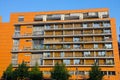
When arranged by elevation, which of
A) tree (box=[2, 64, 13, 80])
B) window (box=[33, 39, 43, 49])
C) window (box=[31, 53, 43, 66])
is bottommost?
tree (box=[2, 64, 13, 80])

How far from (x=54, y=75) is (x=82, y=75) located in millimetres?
13003

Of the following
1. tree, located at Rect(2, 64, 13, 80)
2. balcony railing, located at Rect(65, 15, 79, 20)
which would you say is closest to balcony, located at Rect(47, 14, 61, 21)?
balcony railing, located at Rect(65, 15, 79, 20)

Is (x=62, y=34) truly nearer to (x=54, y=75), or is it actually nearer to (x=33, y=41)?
(x=33, y=41)

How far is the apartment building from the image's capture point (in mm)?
77312

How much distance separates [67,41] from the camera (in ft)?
268

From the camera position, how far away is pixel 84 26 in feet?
269

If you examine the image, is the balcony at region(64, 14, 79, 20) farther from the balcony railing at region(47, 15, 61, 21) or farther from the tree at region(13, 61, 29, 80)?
the tree at region(13, 61, 29, 80)

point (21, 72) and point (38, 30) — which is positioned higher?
point (38, 30)

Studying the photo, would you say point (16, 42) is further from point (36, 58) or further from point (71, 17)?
point (71, 17)

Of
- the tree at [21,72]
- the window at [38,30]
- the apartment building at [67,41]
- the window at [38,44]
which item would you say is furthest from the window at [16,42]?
the tree at [21,72]

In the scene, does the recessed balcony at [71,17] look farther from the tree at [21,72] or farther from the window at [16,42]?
the tree at [21,72]

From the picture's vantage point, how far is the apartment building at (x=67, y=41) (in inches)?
3044

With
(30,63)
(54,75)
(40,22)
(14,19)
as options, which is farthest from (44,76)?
(14,19)

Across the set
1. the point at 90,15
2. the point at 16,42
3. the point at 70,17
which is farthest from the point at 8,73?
the point at 90,15
